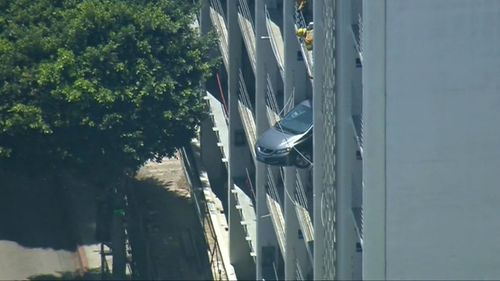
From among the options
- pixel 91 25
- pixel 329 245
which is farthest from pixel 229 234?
pixel 329 245

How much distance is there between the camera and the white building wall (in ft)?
137

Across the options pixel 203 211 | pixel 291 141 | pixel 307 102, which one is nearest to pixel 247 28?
pixel 307 102

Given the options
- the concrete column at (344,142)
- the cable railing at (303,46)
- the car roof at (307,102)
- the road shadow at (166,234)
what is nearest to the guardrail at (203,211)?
the road shadow at (166,234)

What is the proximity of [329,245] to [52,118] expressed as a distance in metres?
10.9

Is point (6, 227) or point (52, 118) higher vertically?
point (52, 118)

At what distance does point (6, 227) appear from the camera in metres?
58.7

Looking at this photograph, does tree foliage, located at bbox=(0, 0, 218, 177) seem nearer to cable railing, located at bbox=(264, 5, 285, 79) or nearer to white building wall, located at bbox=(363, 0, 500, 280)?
cable railing, located at bbox=(264, 5, 285, 79)

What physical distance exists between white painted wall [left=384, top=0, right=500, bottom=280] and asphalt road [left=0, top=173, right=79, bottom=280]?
16095 mm

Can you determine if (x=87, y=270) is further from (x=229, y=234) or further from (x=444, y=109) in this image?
(x=444, y=109)

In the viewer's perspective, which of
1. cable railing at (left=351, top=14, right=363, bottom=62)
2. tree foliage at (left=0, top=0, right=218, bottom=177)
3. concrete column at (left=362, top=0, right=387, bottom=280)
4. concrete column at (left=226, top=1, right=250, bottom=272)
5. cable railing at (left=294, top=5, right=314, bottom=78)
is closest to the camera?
concrete column at (left=362, top=0, right=387, bottom=280)

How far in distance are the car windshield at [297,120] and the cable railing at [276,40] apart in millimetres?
1355

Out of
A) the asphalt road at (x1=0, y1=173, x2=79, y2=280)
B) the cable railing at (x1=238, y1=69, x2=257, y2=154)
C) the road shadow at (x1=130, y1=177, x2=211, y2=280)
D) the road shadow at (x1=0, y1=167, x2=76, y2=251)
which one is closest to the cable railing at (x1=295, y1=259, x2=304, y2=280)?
the cable railing at (x1=238, y1=69, x2=257, y2=154)

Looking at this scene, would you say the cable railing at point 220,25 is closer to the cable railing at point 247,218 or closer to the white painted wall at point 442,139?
the cable railing at point 247,218

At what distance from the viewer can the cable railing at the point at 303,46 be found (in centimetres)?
4609
